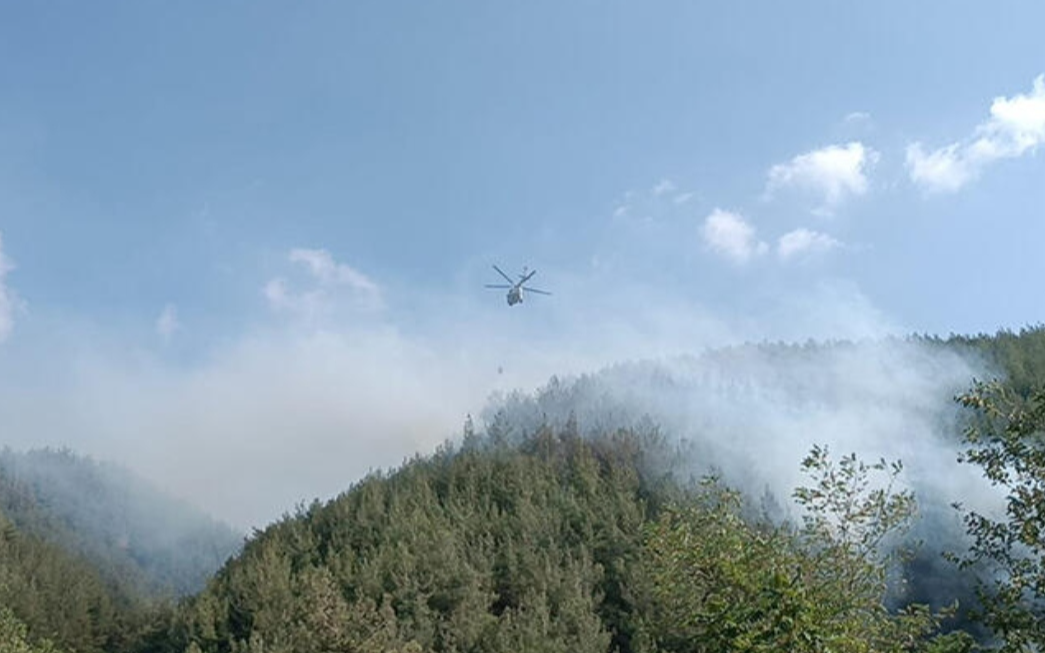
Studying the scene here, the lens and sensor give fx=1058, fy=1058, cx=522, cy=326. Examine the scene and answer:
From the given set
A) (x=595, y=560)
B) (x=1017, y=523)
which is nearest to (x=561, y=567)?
(x=595, y=560)

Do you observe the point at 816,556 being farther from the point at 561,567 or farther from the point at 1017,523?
the point at 561,567

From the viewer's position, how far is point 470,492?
4616 inches

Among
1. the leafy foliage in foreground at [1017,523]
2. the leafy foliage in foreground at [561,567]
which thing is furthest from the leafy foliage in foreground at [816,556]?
the leafy foliage in foreground at [1017,523]

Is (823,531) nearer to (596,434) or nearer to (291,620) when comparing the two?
(291,620)

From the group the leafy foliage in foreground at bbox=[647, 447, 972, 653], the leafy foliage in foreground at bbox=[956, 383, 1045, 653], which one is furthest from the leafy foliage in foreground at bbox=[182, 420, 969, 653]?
the leafy foliage in foreground at bbox=[956, 383, 1045, 653]

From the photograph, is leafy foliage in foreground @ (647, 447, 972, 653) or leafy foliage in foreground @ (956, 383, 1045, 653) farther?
leafy foliage in foreground @ (647, 447, 972, 653)

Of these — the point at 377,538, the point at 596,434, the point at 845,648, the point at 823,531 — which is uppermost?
the point at 596,434

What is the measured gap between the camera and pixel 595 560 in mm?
102062

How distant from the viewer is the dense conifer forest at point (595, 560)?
1688cm

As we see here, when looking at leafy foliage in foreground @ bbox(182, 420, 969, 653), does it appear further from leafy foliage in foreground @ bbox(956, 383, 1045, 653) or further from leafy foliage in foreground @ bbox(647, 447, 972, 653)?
leafy foliage in foreground @ bbox(956, 383, 1045, 653)

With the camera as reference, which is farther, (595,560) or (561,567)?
(595,560)

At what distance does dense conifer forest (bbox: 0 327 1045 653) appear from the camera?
1688 cm

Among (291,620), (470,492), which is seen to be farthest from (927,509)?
(291,620)

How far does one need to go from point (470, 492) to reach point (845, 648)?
102m
